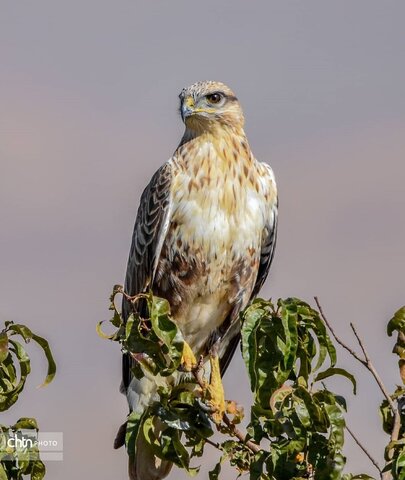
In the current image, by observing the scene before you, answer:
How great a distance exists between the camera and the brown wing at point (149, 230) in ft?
31.6

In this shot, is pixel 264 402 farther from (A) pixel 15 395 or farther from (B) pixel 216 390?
(B) pixel 216 390

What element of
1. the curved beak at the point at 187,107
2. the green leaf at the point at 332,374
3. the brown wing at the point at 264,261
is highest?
the curved beak at the point at 187,107

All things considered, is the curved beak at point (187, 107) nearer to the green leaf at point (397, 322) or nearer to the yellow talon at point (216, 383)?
the yellow talon at point (216, 383)

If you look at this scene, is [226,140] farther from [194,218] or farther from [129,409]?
[129,409]

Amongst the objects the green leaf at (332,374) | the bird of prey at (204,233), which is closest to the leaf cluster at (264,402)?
the green leaf at (332,374)

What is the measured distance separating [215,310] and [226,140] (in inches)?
59.1

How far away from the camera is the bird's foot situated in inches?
284

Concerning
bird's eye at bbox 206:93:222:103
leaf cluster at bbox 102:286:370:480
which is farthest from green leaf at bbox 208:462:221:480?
bird's eye at bbox 206:93:222:103

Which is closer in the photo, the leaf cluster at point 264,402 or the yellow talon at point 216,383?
the leaf cluster at point 264,402

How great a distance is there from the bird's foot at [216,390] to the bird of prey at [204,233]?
62 mm

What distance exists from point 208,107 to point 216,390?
2.53 meters

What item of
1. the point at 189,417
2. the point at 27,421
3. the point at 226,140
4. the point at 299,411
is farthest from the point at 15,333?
the point at 226,140

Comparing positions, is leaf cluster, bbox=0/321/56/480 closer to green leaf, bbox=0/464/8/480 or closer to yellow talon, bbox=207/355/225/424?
green leaf, bbox=0/464/8/480

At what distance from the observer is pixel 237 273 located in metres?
9.64
